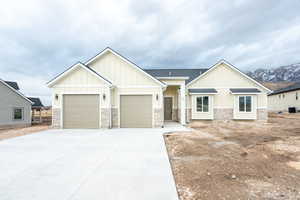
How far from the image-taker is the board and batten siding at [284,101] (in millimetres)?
27359

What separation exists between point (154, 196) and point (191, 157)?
261 cm

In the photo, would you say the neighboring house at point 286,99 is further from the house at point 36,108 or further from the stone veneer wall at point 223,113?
the house at point 36,108

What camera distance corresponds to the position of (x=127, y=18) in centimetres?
1389

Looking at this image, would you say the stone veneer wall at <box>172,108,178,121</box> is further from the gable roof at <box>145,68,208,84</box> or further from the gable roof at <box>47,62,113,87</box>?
the gable roof at <box>47,62,113,87</box>

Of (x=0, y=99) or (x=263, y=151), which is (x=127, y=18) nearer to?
(x=263, y=151)

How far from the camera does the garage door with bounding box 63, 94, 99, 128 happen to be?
37.7 ft

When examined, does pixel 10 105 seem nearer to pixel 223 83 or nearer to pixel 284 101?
pixel 223 83

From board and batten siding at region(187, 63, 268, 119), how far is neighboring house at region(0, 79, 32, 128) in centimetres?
1830

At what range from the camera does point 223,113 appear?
51.0ft

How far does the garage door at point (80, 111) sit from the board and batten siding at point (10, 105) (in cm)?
909

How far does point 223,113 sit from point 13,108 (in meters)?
22.1

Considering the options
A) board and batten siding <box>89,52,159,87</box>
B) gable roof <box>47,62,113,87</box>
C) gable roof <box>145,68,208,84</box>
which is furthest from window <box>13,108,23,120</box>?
gable roof <box>145,68,208,84</box>

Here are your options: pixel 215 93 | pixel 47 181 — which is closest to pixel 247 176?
pixel 47 181

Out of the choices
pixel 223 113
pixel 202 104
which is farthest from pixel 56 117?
pixel 223 113
